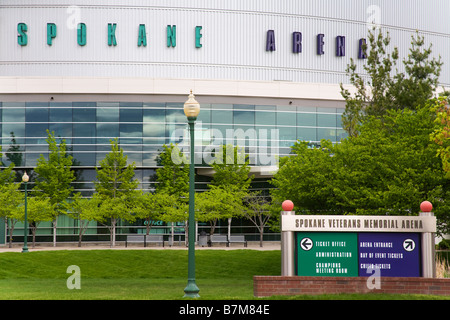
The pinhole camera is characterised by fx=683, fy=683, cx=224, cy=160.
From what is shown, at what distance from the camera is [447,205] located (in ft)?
84.7

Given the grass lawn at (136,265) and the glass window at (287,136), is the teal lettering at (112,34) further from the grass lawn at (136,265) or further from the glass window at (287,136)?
the grass lawn at (136,265)

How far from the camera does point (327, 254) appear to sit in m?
17.9

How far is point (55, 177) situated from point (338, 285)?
124 feet

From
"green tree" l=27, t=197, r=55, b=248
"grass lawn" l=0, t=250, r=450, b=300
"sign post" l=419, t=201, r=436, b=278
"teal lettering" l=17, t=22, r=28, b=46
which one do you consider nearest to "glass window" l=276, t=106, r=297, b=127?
"green tree" l=27, t=197, r=55, b=248

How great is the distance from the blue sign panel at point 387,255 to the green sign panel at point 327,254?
222 mm

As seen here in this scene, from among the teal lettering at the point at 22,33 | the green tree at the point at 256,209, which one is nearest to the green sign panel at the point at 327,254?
the green tree at the point at 256,209

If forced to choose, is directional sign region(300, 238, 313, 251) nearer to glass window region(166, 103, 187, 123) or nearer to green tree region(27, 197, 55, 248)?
green tree region(27, 197, 55, 248)

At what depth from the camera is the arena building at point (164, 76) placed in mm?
55469

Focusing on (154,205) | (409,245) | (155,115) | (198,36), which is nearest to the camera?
(409,245)

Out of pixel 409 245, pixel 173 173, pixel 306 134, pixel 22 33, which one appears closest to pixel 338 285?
pixel 409 245

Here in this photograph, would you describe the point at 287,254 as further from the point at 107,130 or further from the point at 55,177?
the point at 107,130

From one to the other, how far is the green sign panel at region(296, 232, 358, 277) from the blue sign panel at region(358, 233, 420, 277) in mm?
222
